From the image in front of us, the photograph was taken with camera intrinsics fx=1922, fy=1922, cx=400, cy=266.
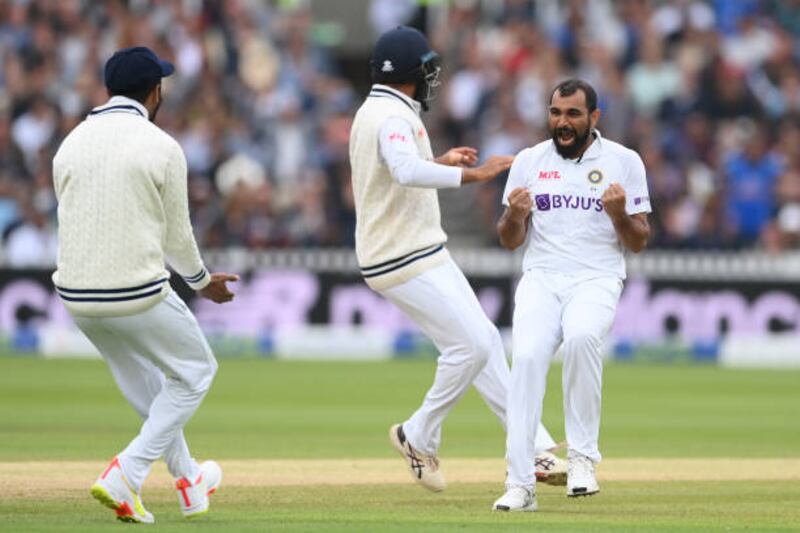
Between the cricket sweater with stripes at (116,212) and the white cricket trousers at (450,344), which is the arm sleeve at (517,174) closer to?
the white cricket trousers at (450,344)

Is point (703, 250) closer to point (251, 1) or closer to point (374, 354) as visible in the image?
point (374, 354)

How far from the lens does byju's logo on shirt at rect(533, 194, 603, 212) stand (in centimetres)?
848

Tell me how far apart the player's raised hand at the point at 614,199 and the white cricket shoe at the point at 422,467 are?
1549 mm

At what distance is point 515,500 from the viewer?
809 cm

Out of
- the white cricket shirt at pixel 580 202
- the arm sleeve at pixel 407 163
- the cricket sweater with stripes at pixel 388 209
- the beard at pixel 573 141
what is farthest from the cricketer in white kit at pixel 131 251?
the beard at pixel 573 141

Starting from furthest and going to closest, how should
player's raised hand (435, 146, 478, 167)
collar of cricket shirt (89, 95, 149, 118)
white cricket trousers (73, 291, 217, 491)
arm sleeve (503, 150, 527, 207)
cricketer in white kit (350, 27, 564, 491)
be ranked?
1. cricketer in white kit (350, 27, 564, 491)
2. player's raised hand (435, 146, 478, 167)
3. arm sleeve (503, 150, 527, 207)
4. collar of cricket shirt (89, 95, 149, 118)
5. white cricket trousers (73, 291, 217, 491)

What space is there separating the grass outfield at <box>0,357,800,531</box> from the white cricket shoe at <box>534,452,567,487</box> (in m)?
0.11

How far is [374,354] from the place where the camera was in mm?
20391

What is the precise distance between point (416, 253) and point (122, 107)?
68.6 inches

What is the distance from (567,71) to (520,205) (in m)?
13.8

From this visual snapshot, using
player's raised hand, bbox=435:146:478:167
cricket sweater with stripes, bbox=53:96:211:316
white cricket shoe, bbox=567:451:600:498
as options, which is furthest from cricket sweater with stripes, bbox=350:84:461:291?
cricket sweater with stripes, bbox=53:96:211:316

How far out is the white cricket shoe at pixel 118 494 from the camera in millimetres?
7406

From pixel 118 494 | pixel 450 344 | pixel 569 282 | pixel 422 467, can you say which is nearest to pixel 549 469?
pixel 422 467

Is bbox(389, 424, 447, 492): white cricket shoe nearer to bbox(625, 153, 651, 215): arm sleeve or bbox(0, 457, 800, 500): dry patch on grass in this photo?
bbox(0, 457, 800, 500): dry patch on grass
